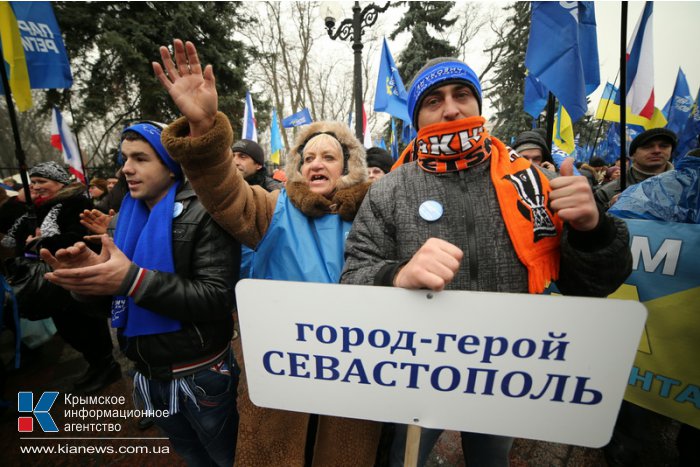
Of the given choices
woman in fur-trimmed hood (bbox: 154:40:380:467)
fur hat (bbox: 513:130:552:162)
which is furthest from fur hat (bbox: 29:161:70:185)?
fur hat (bbox: 513:130:552:162)

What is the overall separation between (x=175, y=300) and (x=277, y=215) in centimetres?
56

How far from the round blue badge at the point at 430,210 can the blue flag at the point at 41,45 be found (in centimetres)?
461

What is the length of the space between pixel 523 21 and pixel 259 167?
1668 centimetres

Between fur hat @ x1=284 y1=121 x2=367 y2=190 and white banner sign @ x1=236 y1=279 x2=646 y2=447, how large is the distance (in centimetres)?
79

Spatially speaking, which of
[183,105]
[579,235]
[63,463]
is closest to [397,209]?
[579,235]

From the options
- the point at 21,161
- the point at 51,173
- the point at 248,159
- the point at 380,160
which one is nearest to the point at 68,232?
the point at 51,173

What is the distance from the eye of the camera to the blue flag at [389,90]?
5.99 m

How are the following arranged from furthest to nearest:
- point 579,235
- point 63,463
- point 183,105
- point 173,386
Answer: point 63,463
point 173,386
point 183,105
point 579,235

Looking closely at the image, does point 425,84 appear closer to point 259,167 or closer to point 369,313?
point 369,313

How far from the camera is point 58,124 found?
22.7 ft

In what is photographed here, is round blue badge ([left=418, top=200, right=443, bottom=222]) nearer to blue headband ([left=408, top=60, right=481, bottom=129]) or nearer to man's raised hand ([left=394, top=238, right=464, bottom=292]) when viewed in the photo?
man's raised hand ([left=394, top=238, right=464, bottom=292])

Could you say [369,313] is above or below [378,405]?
above

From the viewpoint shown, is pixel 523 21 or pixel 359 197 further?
pixel 523 21

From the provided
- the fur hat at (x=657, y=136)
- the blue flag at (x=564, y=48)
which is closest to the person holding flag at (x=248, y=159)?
the blue flag at (x=564, y=48)
